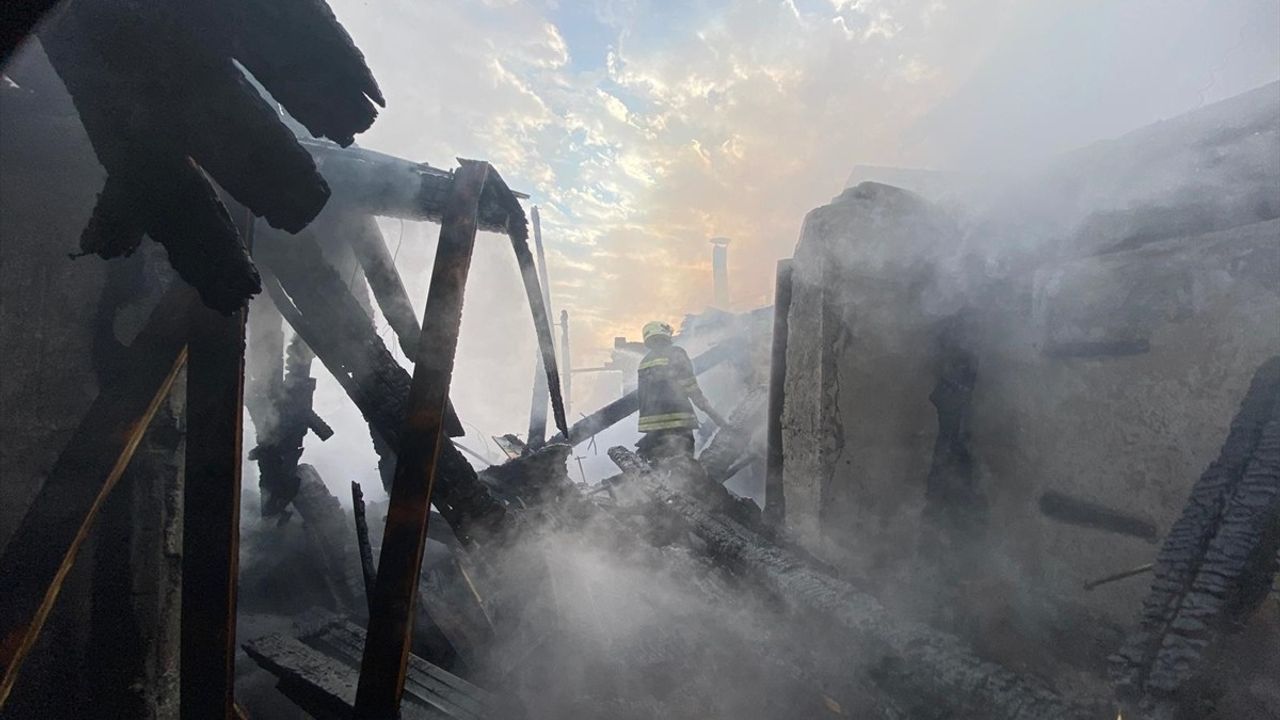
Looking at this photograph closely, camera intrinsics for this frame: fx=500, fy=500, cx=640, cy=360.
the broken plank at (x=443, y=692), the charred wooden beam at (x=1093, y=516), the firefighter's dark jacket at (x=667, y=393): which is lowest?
the broken plank at (x=443, y=692)

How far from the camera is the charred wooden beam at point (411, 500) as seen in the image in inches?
54.5

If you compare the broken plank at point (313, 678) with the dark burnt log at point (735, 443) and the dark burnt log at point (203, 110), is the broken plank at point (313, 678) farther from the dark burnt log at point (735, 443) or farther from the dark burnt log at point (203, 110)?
the dark burnt log at point (735, 443)

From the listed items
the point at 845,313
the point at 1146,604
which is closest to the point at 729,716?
the point at 1146,604

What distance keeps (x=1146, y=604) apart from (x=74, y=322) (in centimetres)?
456

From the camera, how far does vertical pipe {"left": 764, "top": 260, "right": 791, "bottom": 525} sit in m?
4.88

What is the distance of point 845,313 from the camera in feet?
13.1

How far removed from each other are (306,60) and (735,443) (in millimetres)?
6702

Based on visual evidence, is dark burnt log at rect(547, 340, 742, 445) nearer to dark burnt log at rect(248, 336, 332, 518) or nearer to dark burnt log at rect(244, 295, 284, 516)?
dark burnt log at rect(248, 336, 332, 518)

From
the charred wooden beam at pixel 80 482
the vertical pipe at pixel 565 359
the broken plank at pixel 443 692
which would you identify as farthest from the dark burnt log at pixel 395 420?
the vertical pipe at pixel 565 359

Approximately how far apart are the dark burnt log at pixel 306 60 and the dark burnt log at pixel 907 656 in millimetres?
2683

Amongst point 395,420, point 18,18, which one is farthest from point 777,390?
point 18,18

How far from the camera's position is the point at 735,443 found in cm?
713

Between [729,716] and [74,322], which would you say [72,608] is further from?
[729,716]

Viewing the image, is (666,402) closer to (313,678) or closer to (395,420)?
→ (395,420)
